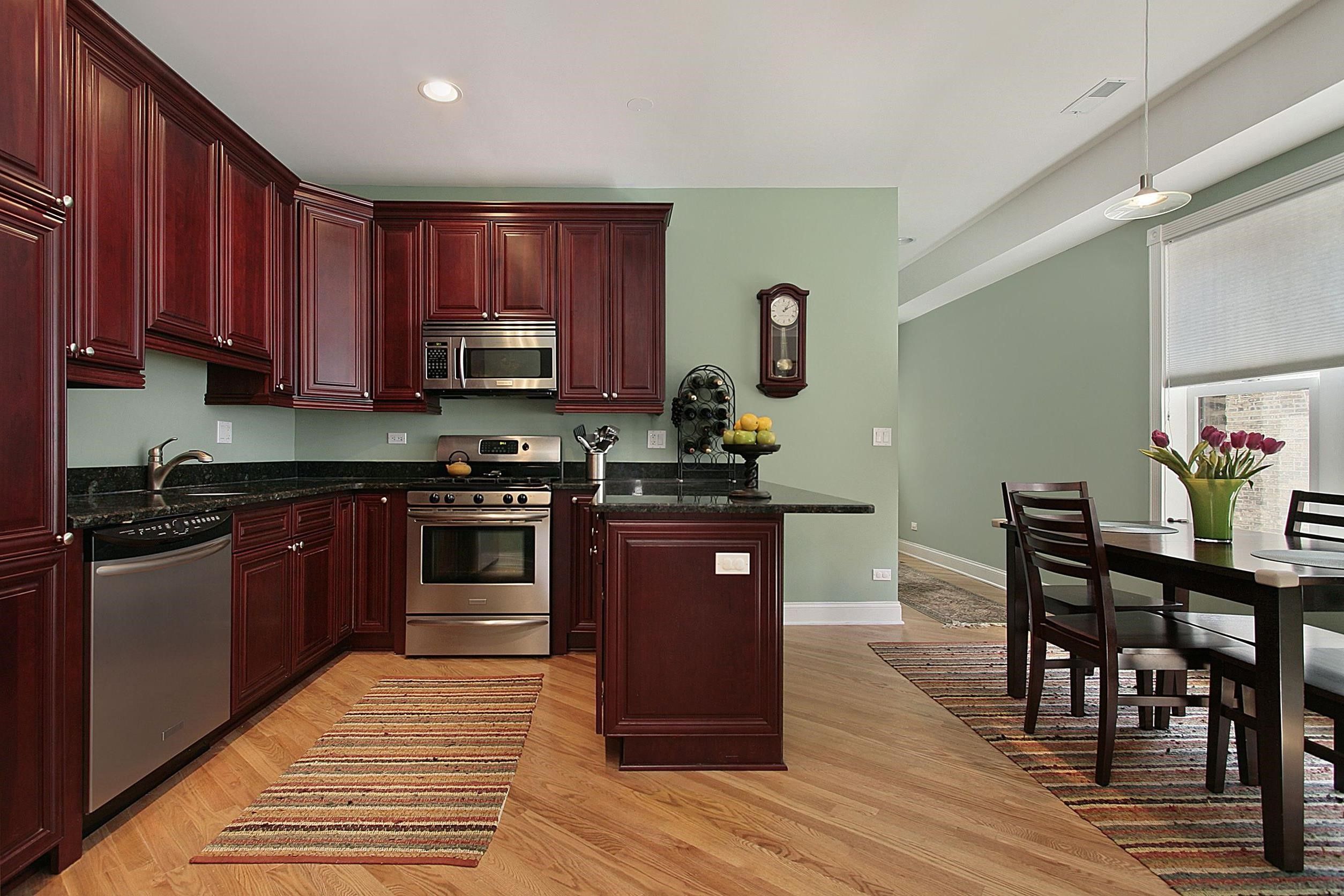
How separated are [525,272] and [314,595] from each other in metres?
2.08

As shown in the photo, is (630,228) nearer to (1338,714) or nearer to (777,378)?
(777,378)

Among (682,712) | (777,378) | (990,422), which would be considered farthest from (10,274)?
(990,422)

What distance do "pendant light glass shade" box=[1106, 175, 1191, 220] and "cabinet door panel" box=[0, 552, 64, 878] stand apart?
12.2 feet

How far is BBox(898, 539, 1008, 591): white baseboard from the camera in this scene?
5215 millimetres

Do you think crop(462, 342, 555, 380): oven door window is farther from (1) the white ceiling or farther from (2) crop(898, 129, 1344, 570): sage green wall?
(2) crop(898, 129, 1344, 570): sage green wall

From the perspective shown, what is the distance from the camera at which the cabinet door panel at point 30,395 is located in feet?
5.16

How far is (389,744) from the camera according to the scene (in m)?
2.43

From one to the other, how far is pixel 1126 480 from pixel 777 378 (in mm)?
2262

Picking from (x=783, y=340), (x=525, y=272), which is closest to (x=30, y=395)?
(x=525, y=272)

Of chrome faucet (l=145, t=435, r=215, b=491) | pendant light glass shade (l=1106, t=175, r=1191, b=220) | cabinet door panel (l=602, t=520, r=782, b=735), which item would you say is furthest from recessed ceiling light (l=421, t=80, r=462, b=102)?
pendant light glass shade (l=1106, t=175, r=1191, b=220)

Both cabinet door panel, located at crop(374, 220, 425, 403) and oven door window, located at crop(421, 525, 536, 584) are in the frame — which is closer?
oven door window, located at crop(421, 525, 536, 584)

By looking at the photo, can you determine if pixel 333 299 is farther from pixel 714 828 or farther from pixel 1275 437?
pixel 1275 437

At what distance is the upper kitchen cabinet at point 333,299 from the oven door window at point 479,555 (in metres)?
0.98

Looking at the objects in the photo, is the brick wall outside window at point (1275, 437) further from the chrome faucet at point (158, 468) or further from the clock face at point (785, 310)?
the chrome faucet at point (158, 468)
